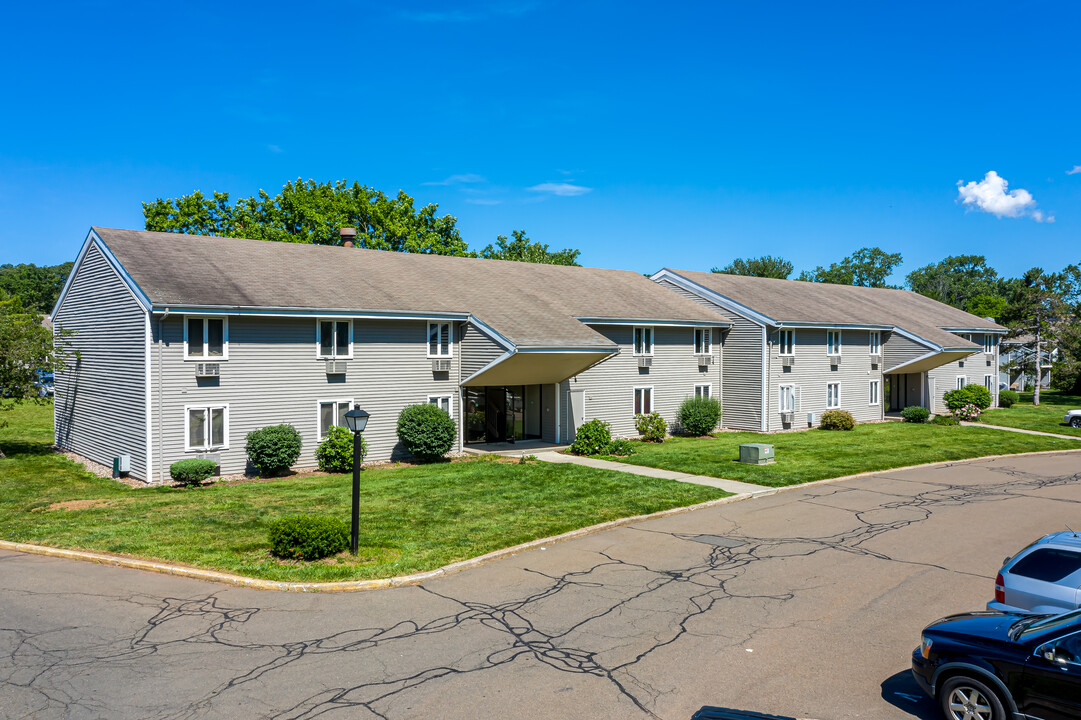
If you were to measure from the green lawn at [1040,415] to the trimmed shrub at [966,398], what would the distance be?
97 cm

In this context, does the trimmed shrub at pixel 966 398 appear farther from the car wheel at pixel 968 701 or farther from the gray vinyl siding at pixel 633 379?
the car wheel at pixel 968 701

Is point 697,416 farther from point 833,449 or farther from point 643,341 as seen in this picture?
point 833,449

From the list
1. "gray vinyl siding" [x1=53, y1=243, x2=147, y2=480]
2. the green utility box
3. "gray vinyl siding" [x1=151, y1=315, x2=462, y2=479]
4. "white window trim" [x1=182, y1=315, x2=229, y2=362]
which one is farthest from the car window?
"gray vinyl siding" [x1=53, y1=243, x2=147, y2=480]

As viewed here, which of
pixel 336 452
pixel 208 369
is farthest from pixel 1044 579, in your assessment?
pixel 208 369

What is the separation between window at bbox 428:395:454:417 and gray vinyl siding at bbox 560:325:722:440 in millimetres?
4925

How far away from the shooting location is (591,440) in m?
28.0

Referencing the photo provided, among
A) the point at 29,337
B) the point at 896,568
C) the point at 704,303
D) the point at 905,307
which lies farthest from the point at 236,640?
the point at 905,307

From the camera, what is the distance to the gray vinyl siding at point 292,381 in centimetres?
2242

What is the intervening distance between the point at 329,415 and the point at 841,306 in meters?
32.1

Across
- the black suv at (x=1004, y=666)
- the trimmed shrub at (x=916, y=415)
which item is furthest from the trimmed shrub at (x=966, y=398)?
the black suv at (x=1004, y=666)

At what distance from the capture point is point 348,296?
2606cm

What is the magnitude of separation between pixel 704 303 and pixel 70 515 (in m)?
29.2

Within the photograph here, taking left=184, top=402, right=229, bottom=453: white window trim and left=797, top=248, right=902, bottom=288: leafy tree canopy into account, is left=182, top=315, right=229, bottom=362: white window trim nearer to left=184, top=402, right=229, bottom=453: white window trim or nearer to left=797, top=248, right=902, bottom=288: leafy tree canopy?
left=184, top=402, right=229, bottom=453: white window trim

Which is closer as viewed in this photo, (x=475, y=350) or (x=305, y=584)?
(x=305, y=584)
